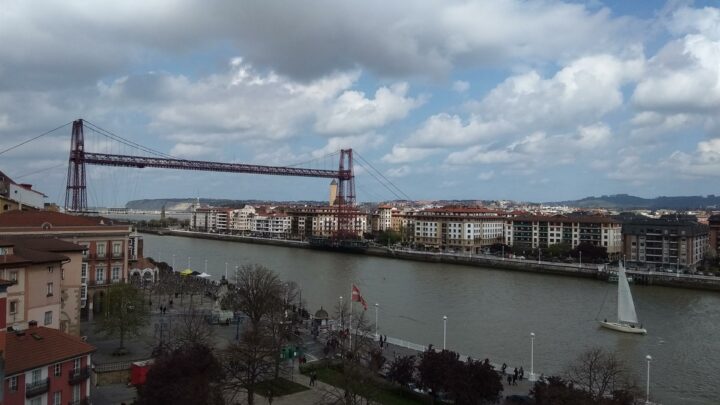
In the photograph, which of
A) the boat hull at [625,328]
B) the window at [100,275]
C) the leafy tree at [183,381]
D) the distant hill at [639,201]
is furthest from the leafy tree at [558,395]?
the distant hill at [639,201]

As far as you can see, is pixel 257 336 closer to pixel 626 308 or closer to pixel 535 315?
pixel 535 315

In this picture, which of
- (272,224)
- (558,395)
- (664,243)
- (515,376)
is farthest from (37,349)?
(272,224)

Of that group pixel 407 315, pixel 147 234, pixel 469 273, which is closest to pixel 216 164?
pixel 147 234

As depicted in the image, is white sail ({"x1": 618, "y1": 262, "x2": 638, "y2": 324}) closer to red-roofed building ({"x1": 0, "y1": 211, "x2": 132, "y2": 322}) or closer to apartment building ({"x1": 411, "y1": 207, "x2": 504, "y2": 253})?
red-roofed building ({"x1": 0, "y1": 211, "x2": 132, "y2": 322})

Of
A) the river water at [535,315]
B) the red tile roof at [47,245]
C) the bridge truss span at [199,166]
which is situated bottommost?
the river water at [535,315]

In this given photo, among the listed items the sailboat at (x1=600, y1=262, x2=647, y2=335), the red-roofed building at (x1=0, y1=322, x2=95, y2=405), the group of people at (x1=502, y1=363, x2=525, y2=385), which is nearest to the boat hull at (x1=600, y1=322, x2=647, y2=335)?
the sailboat at (x1=600, y1=262, x2=647, y2=335)

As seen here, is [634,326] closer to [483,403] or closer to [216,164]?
[483,403]

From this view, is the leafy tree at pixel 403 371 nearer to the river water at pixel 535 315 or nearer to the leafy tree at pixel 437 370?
the leafy tree at pixel 437 370
